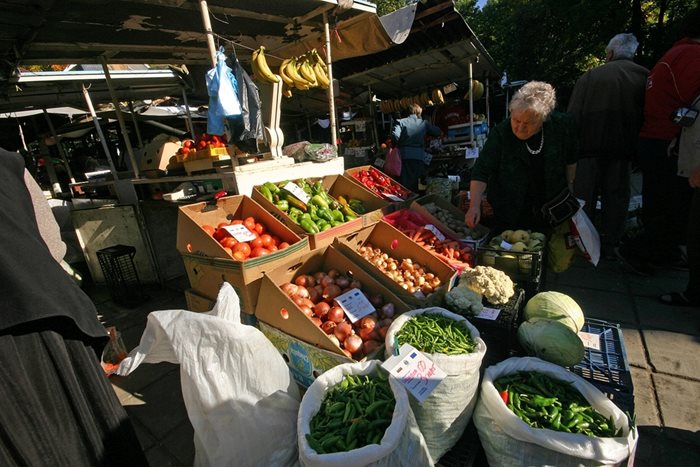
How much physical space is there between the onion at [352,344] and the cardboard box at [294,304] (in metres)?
0.13

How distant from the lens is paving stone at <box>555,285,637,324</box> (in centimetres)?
318

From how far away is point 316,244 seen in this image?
9.33ft

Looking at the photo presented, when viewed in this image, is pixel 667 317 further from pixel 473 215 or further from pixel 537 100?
pixel 537 100

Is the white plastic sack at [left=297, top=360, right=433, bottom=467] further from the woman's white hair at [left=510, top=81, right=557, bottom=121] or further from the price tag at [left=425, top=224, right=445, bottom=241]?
the woman's white hair at [left=510, top=81, right=557, bottom=121]

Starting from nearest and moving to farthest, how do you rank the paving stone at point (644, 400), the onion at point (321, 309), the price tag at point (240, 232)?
1. the paving stone at point (644, 400)
2. the onion at point (321, 309)
3. the price tag at point (240, 232)

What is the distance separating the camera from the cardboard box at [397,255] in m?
2.55

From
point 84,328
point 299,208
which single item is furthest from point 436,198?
point 84,328

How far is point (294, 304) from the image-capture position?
2115 mm

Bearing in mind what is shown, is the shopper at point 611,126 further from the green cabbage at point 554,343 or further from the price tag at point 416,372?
the price tag at point 416,372

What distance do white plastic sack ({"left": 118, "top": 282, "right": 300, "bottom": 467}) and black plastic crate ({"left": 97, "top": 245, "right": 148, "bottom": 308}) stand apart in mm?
3159

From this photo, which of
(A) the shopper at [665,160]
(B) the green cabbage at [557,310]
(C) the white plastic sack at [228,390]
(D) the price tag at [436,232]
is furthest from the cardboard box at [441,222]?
(C) the white plastic sack at [228,390]

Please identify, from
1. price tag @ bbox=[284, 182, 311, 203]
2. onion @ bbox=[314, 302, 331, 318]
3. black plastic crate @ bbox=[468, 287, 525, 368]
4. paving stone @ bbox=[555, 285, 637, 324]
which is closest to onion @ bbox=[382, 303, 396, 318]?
onion @ bbox=[314, 302, 331, 318]

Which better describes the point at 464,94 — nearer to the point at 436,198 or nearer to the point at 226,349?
the point at 436,198

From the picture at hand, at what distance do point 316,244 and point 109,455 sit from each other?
185 cm
